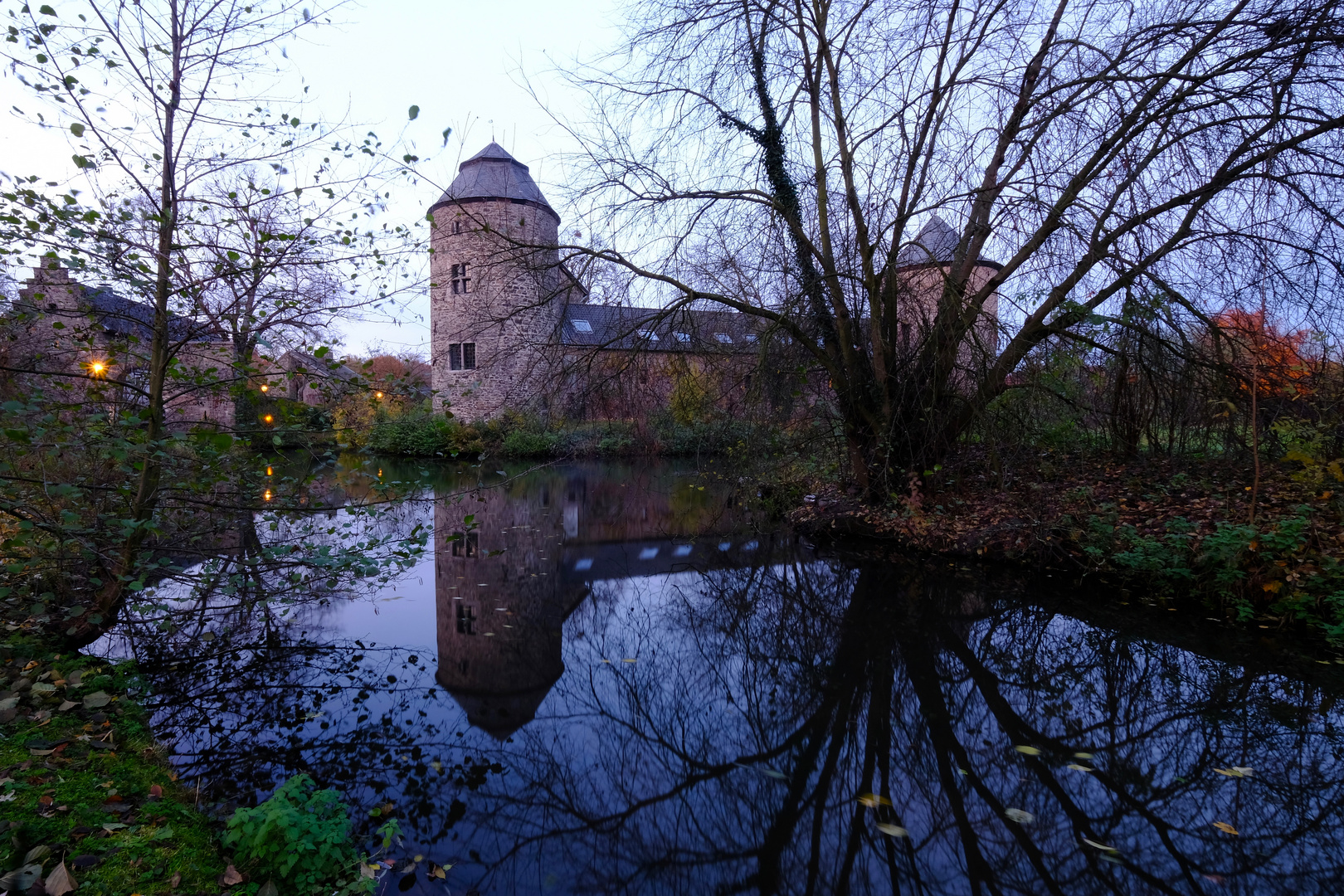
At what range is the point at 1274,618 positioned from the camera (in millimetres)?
4879

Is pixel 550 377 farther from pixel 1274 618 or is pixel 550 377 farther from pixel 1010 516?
pixel 1274 618

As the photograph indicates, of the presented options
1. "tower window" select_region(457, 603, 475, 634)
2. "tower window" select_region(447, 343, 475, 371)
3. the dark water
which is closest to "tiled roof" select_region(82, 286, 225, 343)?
the dark water

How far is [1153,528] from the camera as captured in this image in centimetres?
614

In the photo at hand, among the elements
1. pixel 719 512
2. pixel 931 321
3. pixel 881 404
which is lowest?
pixel 719 512

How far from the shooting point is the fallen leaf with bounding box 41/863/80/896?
1.81m

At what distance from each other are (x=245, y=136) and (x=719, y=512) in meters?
8.97

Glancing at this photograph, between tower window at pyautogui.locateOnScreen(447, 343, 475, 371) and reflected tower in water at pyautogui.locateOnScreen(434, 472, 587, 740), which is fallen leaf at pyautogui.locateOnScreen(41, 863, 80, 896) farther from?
tower window at pyautogui.locateOnScreen(447, 343, 475, 371)

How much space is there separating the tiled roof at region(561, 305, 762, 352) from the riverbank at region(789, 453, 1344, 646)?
103 inches

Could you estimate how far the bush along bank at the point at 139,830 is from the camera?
1950mm

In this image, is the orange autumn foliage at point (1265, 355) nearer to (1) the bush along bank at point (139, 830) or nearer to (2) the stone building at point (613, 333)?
(2) the stone building at point (613, 333)

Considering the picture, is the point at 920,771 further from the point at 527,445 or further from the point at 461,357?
the point at 461,357

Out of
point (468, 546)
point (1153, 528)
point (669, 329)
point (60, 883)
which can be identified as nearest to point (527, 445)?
point (468, 546)

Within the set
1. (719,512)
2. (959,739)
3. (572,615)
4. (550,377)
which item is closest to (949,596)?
(959,739)

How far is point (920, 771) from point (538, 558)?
5.58 meters
